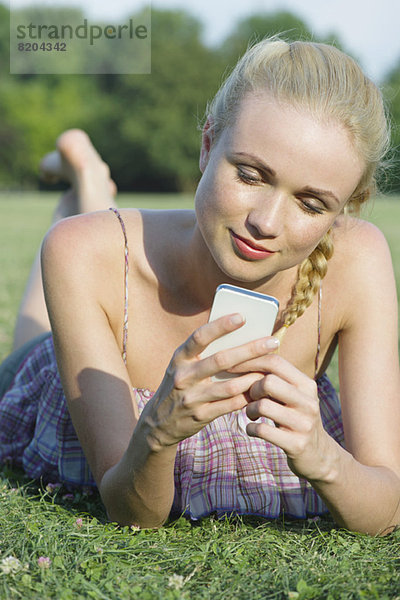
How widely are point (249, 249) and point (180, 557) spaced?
1098 mm

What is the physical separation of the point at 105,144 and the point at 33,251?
167 ft

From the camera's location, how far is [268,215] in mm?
2410

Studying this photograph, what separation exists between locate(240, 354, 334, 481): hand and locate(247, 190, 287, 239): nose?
0.56 meters

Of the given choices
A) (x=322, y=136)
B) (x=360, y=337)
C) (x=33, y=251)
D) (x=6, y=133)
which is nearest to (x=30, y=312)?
(x=360, y=337)

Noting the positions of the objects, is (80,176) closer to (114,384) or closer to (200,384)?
(114,384)

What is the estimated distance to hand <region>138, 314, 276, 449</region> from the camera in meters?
1.89

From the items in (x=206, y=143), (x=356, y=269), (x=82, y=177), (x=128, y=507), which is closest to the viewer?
(x=128, y=507)

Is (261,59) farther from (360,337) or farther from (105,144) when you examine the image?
(105,144)

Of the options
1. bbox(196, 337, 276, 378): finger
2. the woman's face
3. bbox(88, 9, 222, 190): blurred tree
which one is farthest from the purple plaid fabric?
bbox(88, 9, 222, 190): blurred tree

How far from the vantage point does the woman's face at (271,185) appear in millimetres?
2383

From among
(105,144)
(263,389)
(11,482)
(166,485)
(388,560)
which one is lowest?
(105,144)

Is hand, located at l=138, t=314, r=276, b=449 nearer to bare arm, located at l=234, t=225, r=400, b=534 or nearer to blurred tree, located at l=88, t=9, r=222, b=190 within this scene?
bare arm, located at l=234, t=225, r=400, b=534

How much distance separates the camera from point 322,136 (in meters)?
2.39

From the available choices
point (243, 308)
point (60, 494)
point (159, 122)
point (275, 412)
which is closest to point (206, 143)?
point (243, 308)
